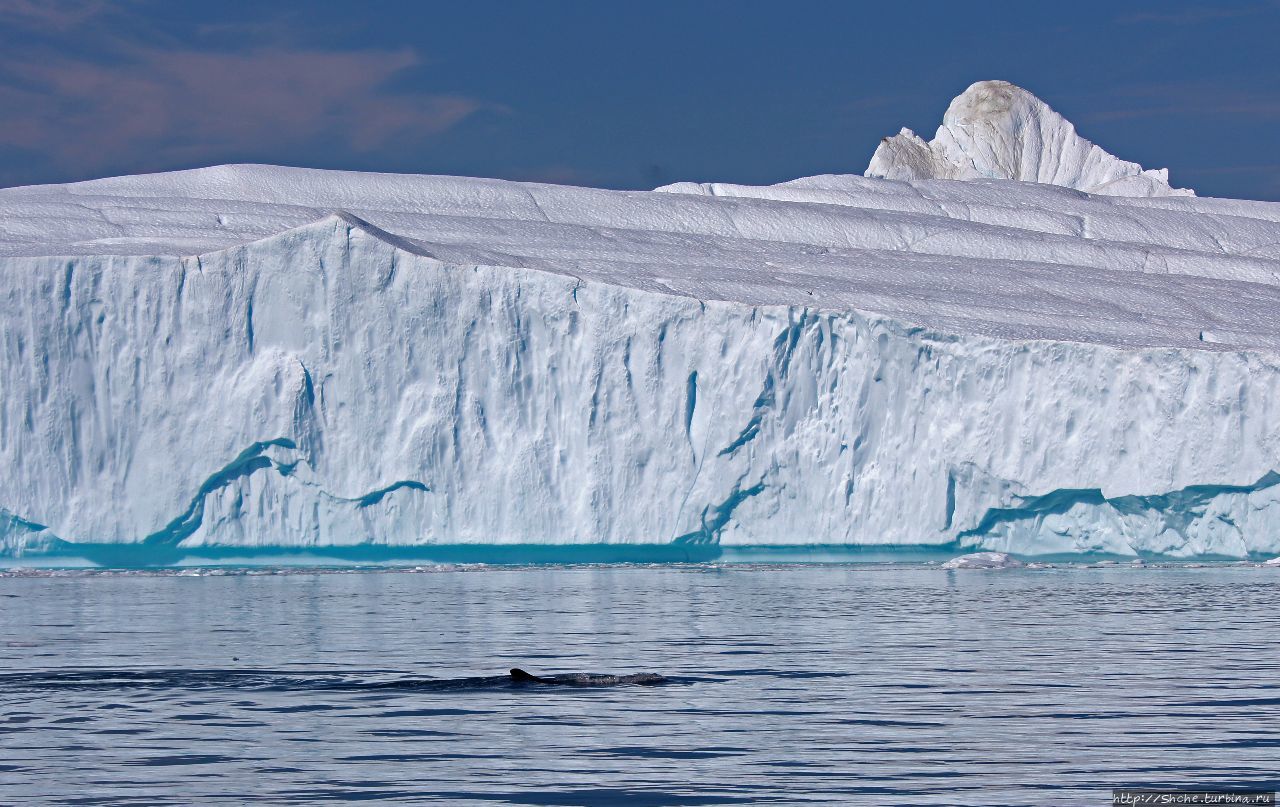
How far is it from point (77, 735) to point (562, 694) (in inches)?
110

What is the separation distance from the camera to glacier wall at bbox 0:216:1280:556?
2591 cm

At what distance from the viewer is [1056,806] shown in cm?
619

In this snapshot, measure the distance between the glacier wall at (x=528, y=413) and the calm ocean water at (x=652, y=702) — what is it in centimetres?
738

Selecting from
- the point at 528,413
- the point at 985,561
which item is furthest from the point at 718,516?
the point at 985,561

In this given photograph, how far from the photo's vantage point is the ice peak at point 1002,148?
50.0 m

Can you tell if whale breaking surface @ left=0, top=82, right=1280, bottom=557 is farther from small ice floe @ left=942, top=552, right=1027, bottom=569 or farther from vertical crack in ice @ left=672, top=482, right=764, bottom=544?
small ice floe @ left=942, top=552, right=1027, bottom=569

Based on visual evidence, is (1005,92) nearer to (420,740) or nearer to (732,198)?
(732,198)

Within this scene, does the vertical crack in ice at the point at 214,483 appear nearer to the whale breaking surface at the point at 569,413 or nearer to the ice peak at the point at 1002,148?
the whale breaking surface at the point at 569,413

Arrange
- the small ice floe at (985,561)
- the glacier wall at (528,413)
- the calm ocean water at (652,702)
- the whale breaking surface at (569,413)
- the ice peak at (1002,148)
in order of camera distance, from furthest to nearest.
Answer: the ice peak at (1002,148), the small ice floe at (985,561), the glacier wall at (528,413), the whale breaking surface at (569,413), the calm ocean water at (652,702)

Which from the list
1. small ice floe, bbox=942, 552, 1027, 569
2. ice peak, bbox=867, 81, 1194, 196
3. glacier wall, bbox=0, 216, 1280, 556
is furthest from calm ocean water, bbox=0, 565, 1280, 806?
ice peak, bbox=867, 81, 1194, 196

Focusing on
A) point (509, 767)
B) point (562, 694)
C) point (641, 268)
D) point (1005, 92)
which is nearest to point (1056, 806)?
point (509, 767)

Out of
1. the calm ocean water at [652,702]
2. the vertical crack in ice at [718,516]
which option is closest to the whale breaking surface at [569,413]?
the vertical crack in ice at [718,516]

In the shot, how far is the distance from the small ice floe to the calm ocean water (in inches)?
285

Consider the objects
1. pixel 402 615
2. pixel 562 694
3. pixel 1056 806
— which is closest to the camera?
pixel 1056 806
